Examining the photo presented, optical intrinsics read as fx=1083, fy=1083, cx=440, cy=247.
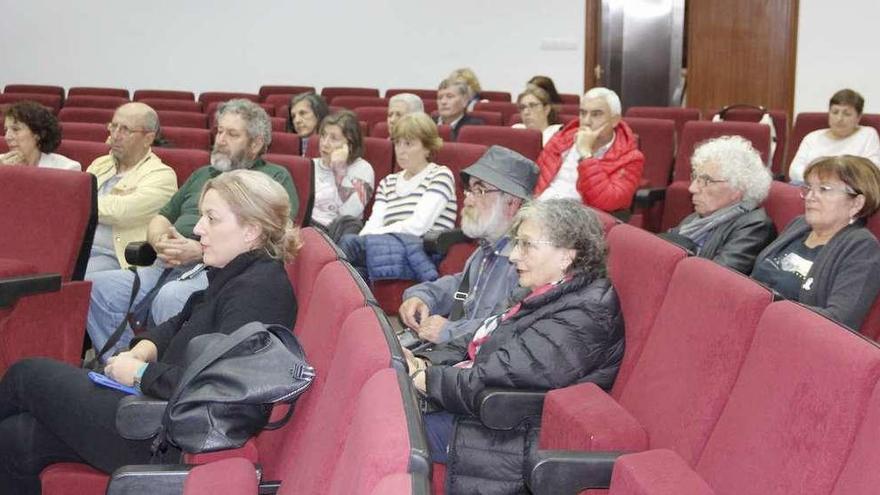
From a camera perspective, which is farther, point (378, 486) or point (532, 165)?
point (532, 165)

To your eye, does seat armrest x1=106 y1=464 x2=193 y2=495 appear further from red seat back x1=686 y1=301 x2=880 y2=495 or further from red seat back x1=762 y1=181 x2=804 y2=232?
red seat back x1=762 y1=181 x2=804 y2=232

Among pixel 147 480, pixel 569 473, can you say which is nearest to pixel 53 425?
pixel 147 480

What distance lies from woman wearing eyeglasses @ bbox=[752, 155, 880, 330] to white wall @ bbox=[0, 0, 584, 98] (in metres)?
7.38

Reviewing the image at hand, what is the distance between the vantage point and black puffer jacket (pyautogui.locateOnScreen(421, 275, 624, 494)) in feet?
7.95

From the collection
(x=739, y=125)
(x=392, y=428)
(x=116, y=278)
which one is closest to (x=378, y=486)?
(x=392, y=428)

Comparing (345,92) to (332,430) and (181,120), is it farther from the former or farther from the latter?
(332,430)

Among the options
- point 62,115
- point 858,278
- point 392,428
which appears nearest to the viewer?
point 392,428

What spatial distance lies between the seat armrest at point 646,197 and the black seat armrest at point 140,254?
2.23 meters

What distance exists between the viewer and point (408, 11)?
10.8 metres

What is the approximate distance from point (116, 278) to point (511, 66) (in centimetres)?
718

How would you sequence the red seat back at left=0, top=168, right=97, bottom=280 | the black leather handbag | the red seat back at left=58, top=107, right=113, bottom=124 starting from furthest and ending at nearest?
the red seat back at left=58, top=107, right=113, bottom=124, the red seat back at left=0, top=168, right=97, bottom=280, the black leather handbag

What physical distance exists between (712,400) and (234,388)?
0.87 m

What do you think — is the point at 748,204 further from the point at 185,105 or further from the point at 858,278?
the point at 185,105

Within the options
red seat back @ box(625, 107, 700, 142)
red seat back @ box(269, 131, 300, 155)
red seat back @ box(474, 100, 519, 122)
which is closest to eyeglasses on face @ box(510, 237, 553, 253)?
red seat back @ box(269, 131, 300, 155)
